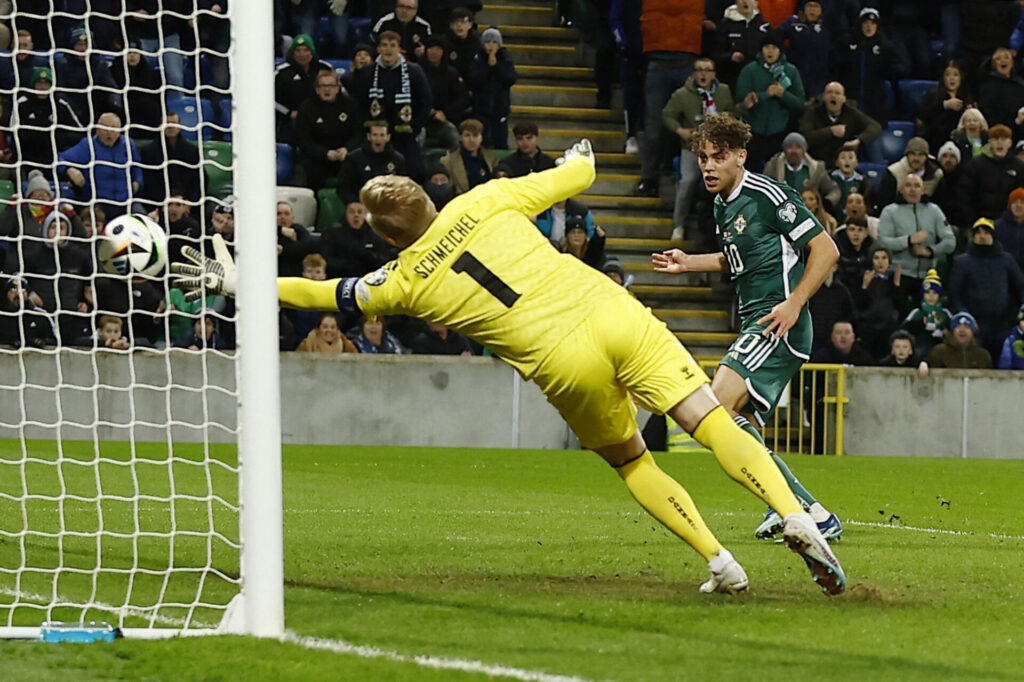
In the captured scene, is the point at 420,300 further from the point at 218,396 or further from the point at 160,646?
the point at 218,396

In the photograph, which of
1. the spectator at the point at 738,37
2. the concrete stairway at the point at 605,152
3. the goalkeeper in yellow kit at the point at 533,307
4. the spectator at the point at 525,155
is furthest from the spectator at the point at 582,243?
the goalkeeper in yellow kit at the point at 533,307

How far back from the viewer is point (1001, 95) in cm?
2125

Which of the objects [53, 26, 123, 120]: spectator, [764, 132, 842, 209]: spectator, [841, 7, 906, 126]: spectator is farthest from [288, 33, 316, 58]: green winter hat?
[841, 7, 906, 126]: spectator

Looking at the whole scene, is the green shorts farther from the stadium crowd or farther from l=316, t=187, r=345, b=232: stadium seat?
l=316, t=187, r=345, b=232: stadium seat

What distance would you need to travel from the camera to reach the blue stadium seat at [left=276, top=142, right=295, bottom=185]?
19.1 m

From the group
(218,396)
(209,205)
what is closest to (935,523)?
(218,396)

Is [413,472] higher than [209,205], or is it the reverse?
[209,205]

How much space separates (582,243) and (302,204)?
3.24 metres

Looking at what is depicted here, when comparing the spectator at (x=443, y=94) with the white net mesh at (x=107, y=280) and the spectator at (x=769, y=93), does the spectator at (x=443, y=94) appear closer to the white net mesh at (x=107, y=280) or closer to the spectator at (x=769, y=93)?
the white net mesh at (x=107, y=280)

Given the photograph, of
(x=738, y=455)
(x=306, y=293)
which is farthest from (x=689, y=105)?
(x=306, y=293)

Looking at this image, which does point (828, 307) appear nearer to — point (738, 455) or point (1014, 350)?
point (1014, 350)

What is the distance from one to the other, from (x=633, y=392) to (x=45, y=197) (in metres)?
9.84

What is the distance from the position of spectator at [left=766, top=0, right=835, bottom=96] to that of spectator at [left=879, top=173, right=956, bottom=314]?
2081 mm

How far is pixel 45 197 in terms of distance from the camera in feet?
49.6
